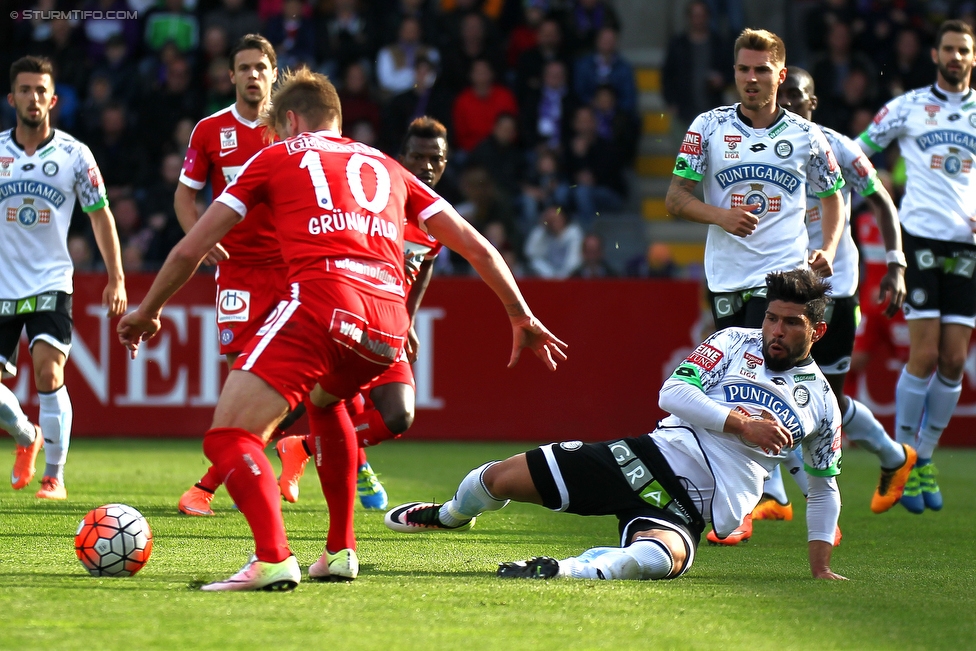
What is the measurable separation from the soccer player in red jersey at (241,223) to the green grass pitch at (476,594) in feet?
3.22

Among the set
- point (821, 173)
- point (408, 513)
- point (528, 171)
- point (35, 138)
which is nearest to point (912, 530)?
point (821, 173)

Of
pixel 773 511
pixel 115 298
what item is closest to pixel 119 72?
pixel 115 298

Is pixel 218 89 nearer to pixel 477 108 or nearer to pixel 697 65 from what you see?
pixel 477 108

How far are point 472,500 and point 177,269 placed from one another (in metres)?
1.77

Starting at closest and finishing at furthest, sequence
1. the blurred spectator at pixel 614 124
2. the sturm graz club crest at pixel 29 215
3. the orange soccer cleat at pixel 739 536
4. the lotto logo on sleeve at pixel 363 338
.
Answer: the lotto logo on sleeve at pixel 363 338, the orange soccer cleat at pixel 739 536, the sturm graz club crest at pixel 29 215, the blurred spectator at pixel 614 124

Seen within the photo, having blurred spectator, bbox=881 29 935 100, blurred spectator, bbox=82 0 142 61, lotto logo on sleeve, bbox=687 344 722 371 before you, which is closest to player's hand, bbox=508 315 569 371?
lotto logo on sleeve, bbox=687 344 722 371

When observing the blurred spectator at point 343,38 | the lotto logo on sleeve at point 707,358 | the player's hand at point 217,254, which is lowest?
the lotto logo on sleeve at point 707,358

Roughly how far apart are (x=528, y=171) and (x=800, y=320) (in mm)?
10200

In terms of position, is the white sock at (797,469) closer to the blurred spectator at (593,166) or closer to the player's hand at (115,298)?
the player's hand at (115,298)

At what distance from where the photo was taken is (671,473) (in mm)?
5570

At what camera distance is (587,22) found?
17.0 metres

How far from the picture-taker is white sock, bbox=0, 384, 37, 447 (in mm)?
8102

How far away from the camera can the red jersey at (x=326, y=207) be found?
15.6 feet

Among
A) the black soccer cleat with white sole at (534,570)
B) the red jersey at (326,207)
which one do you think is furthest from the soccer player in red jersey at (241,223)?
the black soccer cleat with white sole at (534,570)
